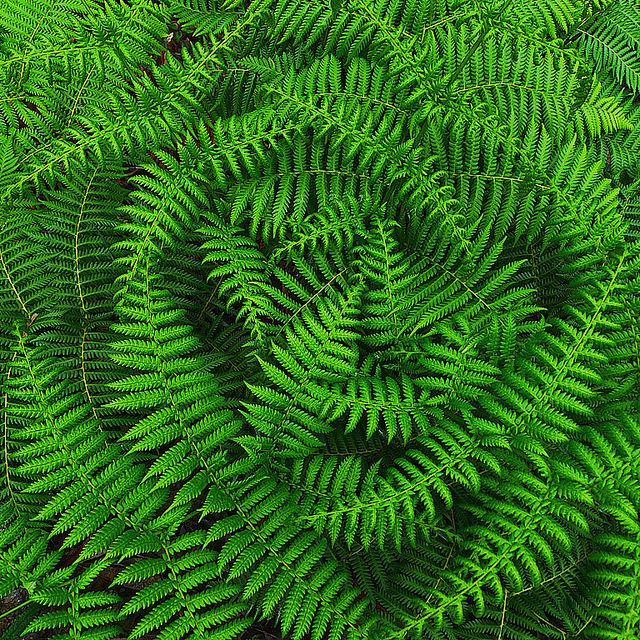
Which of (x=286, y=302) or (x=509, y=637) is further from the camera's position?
(x=286, y=302)

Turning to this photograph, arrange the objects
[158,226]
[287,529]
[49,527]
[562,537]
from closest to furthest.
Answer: [562,537], [287,529], [49,527], [158,226]

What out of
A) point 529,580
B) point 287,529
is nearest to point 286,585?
point 287,529

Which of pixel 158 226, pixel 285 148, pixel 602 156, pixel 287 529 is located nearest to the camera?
pixel 287 529

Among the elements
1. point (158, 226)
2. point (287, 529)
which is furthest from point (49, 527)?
point (158, 226)

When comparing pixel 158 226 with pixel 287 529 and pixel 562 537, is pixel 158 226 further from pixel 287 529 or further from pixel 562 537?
pixel 562 537

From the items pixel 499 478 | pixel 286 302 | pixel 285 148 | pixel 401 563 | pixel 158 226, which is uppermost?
pixel 285 148

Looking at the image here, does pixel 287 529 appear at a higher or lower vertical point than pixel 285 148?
lower

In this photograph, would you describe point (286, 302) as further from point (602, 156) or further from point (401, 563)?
point (602, 156)
